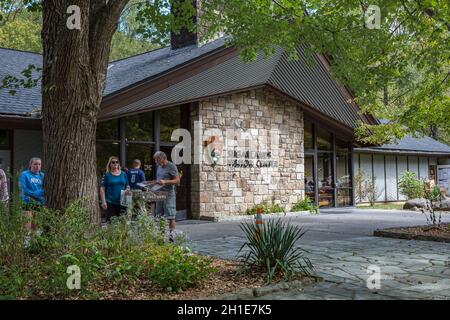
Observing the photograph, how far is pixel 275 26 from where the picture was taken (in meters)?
10.2

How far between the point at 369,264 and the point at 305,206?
9260 mm

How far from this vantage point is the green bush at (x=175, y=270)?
4.79 m

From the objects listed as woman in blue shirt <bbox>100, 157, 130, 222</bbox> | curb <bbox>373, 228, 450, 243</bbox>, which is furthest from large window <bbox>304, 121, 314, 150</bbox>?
woman in blue shirt <bbox>100, 157, 130, 222</bbox>

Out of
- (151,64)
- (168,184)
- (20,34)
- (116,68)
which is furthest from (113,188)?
(20,34)

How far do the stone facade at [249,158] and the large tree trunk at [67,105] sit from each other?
23.9ft

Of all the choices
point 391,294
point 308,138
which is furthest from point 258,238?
point 308,138

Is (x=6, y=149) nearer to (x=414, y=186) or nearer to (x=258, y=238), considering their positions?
(x=258, y=238)

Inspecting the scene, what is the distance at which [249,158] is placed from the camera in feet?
47.1

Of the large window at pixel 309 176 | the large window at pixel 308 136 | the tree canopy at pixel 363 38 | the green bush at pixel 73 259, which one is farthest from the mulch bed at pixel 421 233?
the large window at pixel 308 136

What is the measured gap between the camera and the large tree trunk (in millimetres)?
5820

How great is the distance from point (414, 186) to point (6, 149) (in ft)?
58.5

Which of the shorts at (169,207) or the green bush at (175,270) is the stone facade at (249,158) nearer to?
the shorts at (169,207)

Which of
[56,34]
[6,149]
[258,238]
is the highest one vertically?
[56,34]

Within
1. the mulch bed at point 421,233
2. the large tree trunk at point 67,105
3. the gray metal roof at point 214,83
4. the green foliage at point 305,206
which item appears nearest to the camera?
the large tree trunk at point 67,105
